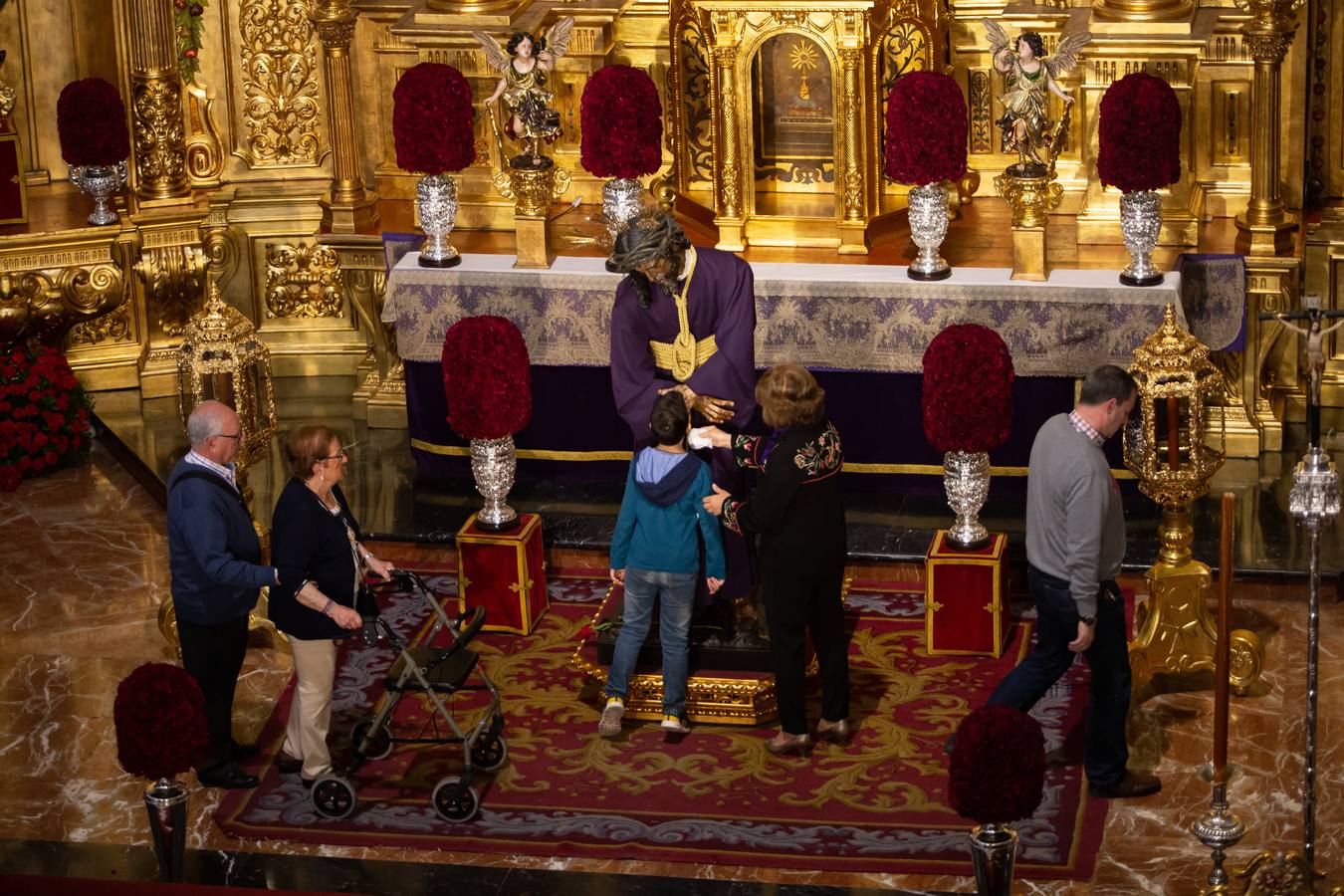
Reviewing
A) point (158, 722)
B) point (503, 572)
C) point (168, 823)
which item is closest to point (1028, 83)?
point (503, 572)

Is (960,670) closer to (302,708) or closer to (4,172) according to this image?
(302,708)

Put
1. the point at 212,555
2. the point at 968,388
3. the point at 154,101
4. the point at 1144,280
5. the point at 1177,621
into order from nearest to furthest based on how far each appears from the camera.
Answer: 1. the point at 212,555
2. the point at 1177,621
3. the point at 968,388
4. the point at 1144,280
5. the point at 154,101

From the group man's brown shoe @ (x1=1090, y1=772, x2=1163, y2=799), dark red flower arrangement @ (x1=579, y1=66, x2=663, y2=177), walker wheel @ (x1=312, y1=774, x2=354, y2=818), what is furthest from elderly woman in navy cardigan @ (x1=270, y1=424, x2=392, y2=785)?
dark red flower arrangement @ (x1=579, y1=66, x2=663, y2=177)

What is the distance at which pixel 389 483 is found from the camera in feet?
39.0

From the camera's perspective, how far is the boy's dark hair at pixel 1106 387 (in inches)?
327

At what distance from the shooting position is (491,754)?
359 inches

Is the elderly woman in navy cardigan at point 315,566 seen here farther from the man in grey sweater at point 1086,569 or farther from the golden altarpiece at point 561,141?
the golden altarpiece at point 561,141

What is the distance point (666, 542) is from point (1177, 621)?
220 cm

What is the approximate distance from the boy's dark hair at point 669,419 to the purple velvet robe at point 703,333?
0.51m

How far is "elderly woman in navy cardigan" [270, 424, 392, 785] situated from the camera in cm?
854

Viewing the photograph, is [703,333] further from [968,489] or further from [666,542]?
[968,489]

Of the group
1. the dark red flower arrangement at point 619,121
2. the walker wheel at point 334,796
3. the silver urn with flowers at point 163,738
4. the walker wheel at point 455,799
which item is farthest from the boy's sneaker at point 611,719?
the dark red flower arrangement at point 619,121

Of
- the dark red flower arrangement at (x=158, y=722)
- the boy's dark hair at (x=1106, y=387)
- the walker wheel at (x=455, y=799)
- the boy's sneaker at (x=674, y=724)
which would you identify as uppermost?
the boy's dark hair at (x=1106, y=387)

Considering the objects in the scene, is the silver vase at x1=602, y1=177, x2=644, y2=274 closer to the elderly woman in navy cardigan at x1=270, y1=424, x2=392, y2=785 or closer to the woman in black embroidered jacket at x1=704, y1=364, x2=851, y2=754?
the woman in black embroidered jacket at x1=704, y1=364, x2=851, y2=754
